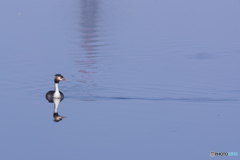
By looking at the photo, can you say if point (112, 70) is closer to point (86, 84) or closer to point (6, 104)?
point (86, 84)

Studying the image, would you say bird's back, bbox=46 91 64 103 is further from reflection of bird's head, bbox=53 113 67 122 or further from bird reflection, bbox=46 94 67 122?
reflection of bird's head, bbox=53 113 67 122

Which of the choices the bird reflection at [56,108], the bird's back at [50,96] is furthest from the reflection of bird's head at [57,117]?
the bird's back at [50,96]

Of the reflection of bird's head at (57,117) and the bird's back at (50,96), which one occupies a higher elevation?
the bird's back at (50,96)

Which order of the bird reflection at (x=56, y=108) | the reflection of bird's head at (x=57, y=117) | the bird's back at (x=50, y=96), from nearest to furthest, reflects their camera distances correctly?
the reflection of bird's head at (x=57, y=117)
the bird reflection at (x=56, y=108)
the bird's back at (x=50, y=96)

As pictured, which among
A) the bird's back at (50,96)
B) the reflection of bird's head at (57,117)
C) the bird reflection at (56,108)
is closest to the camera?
the reflection of bird's head at (57,117)

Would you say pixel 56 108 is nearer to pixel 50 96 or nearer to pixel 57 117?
pixel 50 96

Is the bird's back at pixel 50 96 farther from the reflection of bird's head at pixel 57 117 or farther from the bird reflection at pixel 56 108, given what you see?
the reflection of bird's head at pixel 57 117

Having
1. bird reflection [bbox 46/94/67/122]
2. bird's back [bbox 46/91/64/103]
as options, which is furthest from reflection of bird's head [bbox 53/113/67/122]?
bird's back [bbox 46/91/64/103]

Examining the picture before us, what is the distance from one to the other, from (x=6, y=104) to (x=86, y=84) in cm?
346

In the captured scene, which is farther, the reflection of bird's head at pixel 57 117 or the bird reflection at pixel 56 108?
the bird reflection at pixel 56 108

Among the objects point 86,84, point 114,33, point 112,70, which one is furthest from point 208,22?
point 86,84

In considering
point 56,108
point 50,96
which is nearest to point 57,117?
point 56,108

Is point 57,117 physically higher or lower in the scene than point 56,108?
lower

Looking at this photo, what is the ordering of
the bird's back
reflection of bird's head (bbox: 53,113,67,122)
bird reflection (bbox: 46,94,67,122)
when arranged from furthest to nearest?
1. the bird's back
2. bird reflection (bbox: 46,94,67,122)
3. reflection of bird's head (bbox: 53,113,67,122)
